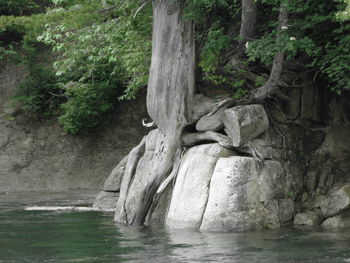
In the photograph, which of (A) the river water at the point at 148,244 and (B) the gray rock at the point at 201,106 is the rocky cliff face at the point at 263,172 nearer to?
(B) the gray rock at the point at 201,106

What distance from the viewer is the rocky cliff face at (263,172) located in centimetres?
1376

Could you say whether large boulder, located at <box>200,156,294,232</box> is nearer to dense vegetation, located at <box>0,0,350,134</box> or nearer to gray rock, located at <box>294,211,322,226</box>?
gray rock, located at <box>294,211,322,226</box>

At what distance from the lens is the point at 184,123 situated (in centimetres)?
1545

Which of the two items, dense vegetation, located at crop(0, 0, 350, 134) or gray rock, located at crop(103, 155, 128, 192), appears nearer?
dense vegetation, located at crop(0, 0, 350, 134)

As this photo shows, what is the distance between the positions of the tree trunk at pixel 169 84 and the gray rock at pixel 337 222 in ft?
11.8

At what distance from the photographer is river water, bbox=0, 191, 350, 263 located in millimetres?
10484

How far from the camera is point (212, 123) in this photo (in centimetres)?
A: 1512

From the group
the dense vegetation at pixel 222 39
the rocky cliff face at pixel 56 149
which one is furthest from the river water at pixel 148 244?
the rocky cliff face at pixel 56 149

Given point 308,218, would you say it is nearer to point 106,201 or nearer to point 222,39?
point 222,39

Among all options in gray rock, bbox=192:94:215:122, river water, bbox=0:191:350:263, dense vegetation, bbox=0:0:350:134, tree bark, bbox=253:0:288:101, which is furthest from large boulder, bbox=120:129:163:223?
tree bark, bbox=253:0:288:101

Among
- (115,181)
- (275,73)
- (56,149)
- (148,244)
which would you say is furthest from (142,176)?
(56,149)

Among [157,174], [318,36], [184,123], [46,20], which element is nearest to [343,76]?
[318,36]

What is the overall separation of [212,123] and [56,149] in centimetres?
1170

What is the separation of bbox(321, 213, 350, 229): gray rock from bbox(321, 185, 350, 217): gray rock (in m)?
0.15
